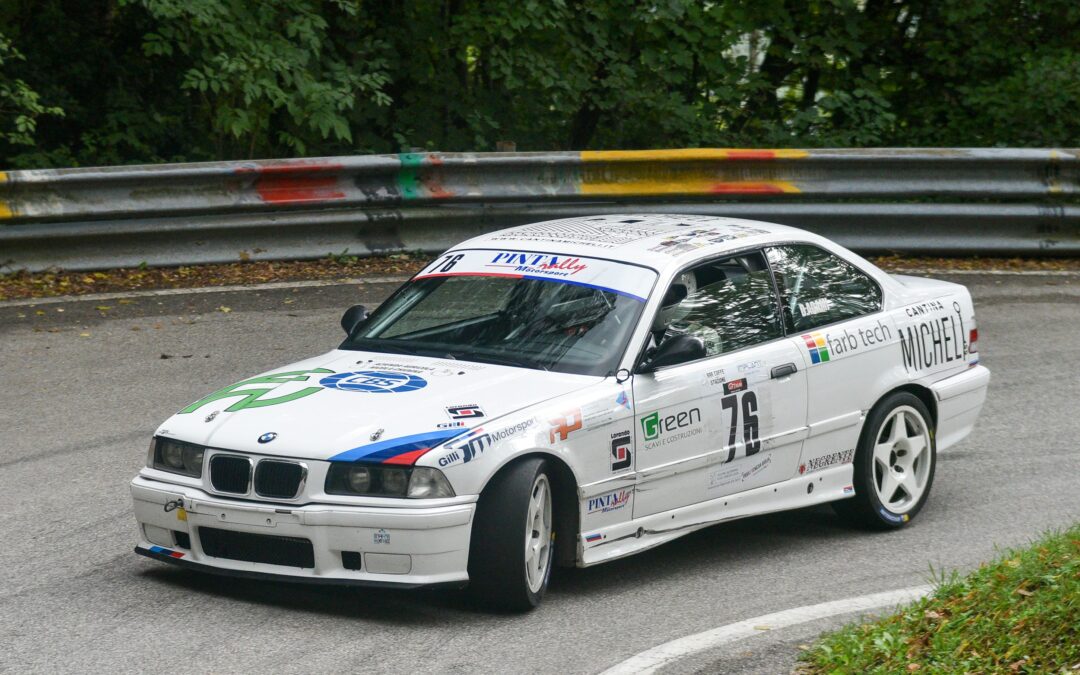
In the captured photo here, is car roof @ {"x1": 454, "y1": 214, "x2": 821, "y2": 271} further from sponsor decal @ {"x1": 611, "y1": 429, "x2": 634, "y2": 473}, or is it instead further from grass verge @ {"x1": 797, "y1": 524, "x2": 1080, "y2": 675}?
grass verge @ {"x1": 797, "y1": 524, "x2": 1080, "y2": 675}

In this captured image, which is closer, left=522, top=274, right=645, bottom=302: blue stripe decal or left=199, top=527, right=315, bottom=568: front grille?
left=199, top=527, right=315, bottom=568: front grille

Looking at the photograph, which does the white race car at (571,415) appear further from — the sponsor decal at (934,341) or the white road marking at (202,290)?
the white road marking at (202,290)

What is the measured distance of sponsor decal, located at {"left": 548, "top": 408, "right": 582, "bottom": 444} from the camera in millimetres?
5664

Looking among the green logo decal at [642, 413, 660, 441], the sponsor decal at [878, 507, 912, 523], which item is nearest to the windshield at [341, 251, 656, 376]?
the green logo decal at [642, 413, 660, 441]

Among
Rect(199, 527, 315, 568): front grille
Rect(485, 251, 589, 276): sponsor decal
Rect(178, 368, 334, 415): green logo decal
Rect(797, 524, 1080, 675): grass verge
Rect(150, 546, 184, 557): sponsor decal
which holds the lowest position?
Rect(797, 524, 1080, 675): grass verge

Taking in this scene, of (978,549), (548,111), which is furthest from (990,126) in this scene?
(978,549)

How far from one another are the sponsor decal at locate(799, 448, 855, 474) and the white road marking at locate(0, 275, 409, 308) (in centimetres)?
540

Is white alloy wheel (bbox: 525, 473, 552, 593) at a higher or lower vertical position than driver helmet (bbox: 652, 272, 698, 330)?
lower

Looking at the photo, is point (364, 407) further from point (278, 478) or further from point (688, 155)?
point (688, 155)

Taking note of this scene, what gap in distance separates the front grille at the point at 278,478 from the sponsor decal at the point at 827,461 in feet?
8.48

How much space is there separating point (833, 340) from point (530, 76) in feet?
26.9

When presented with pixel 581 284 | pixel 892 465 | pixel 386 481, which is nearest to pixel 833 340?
pixel 892 465

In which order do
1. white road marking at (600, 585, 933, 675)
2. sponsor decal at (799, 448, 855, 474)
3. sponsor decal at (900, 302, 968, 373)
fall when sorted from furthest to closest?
sponsor decal at (900, 302, 968, 373) → sponsor decal at (799, 448, 855, 474) → white road marking at (600, 585, 933, 675)

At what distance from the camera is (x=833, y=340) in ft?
22.9
